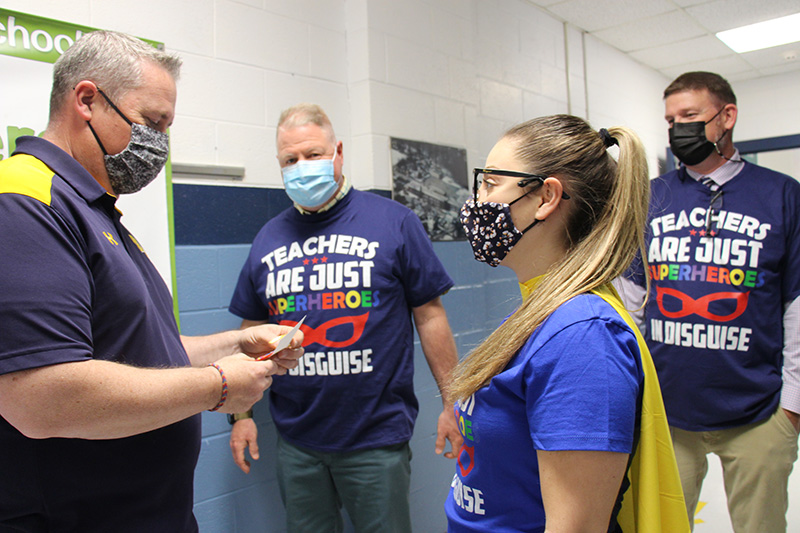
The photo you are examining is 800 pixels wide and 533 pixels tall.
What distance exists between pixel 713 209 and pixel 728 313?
371 millimetres

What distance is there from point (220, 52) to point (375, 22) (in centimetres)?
73

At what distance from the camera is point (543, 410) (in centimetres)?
83

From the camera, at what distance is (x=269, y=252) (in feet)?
6.17

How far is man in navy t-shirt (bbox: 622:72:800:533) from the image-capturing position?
5.88 ft

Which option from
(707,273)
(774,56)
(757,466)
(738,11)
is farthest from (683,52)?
(757,466)

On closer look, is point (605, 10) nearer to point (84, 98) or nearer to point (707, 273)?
point (707, 273)

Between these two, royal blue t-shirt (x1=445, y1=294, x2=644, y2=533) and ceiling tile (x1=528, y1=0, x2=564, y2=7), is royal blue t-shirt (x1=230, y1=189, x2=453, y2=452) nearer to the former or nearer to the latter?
royal blue t-shirt (x1=445, y1=294, x2=644, y2=533)

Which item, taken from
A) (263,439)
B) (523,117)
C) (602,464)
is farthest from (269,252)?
(523,117)

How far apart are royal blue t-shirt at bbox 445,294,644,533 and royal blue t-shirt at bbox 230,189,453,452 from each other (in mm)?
770

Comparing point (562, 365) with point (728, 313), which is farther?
point (728, 313)

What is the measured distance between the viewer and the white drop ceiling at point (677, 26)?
12.0 feet

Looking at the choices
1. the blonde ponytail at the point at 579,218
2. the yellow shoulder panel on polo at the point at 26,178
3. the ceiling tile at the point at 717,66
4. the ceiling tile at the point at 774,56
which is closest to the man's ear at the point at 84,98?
the yellow shoulder panel on polo at the point at 26,178

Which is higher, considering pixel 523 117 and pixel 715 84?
pixel 523 117

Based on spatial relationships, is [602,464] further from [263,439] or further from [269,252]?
[263,439]
